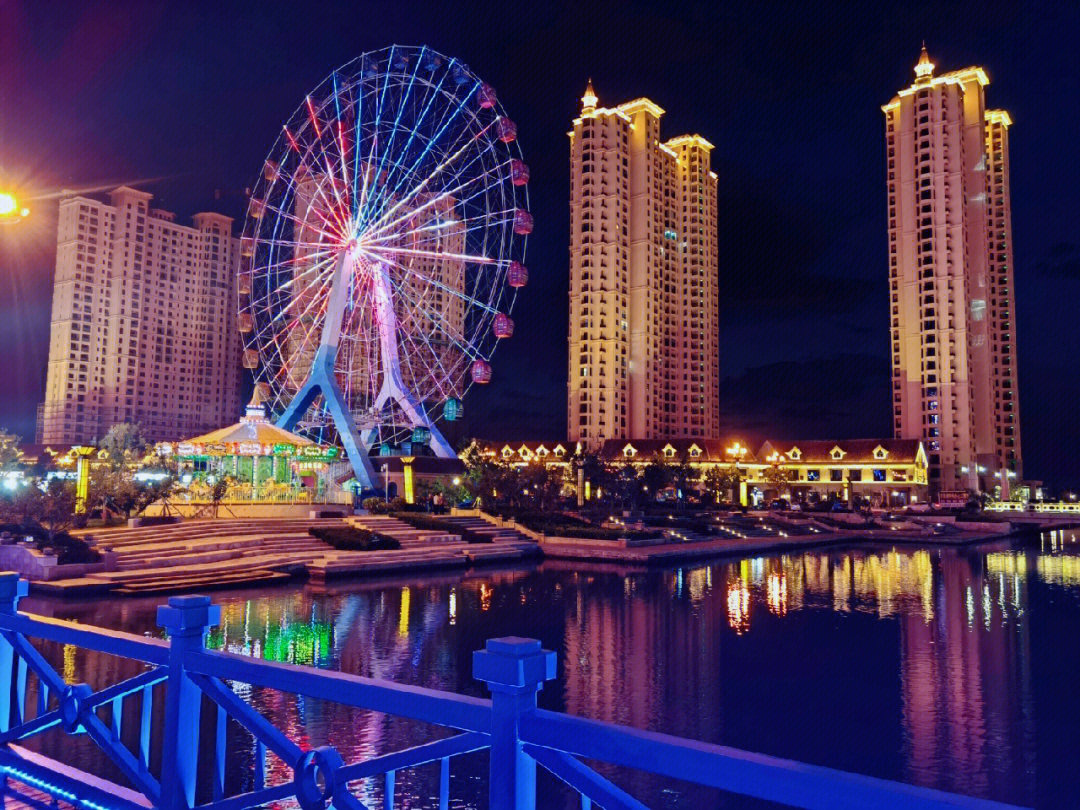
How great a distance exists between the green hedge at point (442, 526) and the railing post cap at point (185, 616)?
3515cm

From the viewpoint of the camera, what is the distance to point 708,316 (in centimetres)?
13125

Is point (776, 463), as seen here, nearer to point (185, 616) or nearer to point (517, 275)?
point (517, 275)

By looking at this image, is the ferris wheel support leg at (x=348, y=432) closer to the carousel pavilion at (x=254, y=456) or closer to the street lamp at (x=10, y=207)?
the carousel pavilion at (x=254, y=456)

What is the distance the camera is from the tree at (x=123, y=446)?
176ft

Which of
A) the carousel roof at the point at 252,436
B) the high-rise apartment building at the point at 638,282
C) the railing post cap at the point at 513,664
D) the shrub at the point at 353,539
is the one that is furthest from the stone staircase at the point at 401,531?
the high-rise apartment building at the point at 638,282

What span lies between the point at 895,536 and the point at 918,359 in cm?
5946

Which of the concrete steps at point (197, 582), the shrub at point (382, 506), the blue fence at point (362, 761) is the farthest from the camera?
the shrub at point (382, 506)

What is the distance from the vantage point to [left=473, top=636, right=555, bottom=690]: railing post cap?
10.4ft

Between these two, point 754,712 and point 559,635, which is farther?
point 559,635

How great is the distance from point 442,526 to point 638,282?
275ft

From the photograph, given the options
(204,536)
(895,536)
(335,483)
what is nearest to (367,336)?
(335,483)

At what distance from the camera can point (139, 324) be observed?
4870 inches

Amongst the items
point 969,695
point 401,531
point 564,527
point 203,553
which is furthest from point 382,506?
point 969,695

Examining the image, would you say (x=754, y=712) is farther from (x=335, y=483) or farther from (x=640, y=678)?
(x=335, y=483)
